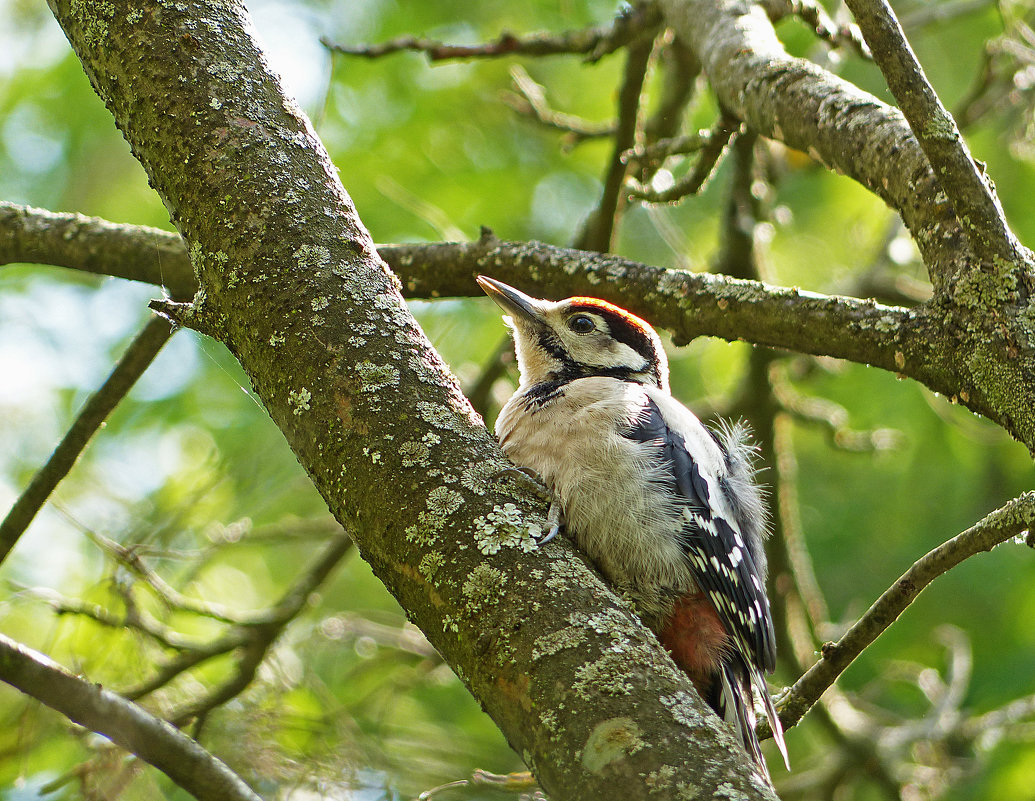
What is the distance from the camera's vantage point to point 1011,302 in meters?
1.91

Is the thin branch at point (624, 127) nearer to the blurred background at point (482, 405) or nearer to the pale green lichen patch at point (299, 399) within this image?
the blurred background at point (482, 405)

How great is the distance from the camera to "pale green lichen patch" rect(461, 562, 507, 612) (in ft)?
5.15

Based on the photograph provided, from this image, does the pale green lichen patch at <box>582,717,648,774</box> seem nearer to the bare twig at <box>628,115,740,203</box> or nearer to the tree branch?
the tree branch

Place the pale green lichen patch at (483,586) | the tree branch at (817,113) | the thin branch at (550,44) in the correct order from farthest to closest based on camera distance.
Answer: the thin branch at (550,44) → the tree branch at (817,113) → the pale green lichen patch at (483,586)

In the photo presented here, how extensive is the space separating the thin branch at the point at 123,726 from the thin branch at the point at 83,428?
0.43 metres

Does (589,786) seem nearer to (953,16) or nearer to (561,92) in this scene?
(953,16)

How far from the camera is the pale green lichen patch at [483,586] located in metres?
1.57

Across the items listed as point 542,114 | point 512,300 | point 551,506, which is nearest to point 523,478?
point 551,506

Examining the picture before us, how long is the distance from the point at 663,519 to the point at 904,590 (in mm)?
904

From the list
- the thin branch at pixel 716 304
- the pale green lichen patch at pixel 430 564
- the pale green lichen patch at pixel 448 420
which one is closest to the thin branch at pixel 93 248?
the thin branch at pixel 716 304

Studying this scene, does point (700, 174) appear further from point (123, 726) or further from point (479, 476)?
point (123, 726)

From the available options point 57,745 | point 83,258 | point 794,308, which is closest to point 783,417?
point 794,308

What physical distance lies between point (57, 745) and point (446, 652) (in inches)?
125

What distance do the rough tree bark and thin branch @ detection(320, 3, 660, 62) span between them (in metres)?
1.59
